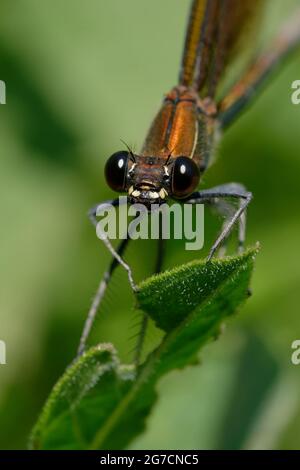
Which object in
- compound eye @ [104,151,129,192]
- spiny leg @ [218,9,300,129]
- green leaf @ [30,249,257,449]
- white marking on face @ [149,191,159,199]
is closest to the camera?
green leaf @ [30,249,257,449]

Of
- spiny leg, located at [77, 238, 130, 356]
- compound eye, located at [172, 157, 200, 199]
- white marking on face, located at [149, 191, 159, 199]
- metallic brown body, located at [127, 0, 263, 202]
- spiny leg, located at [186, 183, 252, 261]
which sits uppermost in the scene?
metallic brown body, located at [127, 0, 263, 202]

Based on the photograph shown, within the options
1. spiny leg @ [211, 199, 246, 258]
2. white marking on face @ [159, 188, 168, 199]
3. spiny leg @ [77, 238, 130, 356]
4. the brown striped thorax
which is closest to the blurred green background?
spiny leg @ [77, 238, 130, 356]

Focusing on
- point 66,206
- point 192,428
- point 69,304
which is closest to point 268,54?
point 66,206

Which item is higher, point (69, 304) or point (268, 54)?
point (268, 54)

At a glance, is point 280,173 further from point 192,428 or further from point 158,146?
point 192,428

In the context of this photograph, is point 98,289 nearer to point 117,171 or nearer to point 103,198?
point 117,171

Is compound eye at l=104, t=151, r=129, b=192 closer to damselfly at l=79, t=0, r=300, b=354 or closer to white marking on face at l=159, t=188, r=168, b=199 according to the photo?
damselfly at l=79, t=0, r=300, b=354
